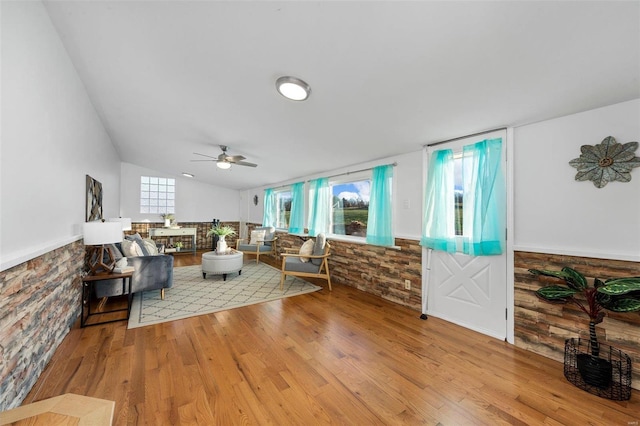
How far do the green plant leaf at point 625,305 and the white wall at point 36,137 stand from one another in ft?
12.4

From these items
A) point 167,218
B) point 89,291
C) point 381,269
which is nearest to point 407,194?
point 381,269

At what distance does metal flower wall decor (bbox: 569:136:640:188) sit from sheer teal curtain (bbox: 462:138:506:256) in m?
0.59

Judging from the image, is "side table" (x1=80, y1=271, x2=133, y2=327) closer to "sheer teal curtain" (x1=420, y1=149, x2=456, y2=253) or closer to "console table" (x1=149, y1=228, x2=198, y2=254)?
"sheer teal curtain" (x1=420, y1=149, x2=456, y2=253)

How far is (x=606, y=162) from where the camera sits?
79.1 inches

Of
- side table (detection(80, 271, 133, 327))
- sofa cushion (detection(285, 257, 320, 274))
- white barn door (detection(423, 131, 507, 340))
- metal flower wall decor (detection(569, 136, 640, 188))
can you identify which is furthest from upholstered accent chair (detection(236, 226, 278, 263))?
metal flower wall decor (detection(569, 136, 640, 188))

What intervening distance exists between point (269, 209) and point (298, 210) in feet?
5.37

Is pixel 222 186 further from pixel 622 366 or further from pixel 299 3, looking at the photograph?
pixel 622 366

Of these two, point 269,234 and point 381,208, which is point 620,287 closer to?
point 381,208

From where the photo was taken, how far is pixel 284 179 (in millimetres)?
6316

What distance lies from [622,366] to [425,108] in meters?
2.59

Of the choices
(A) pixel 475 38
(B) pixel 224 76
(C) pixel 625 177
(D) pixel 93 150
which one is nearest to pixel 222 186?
(D) pixel 93 150

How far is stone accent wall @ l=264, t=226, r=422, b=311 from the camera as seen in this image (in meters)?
3.36

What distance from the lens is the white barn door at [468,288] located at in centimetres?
259

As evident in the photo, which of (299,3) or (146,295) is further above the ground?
(299,3)
